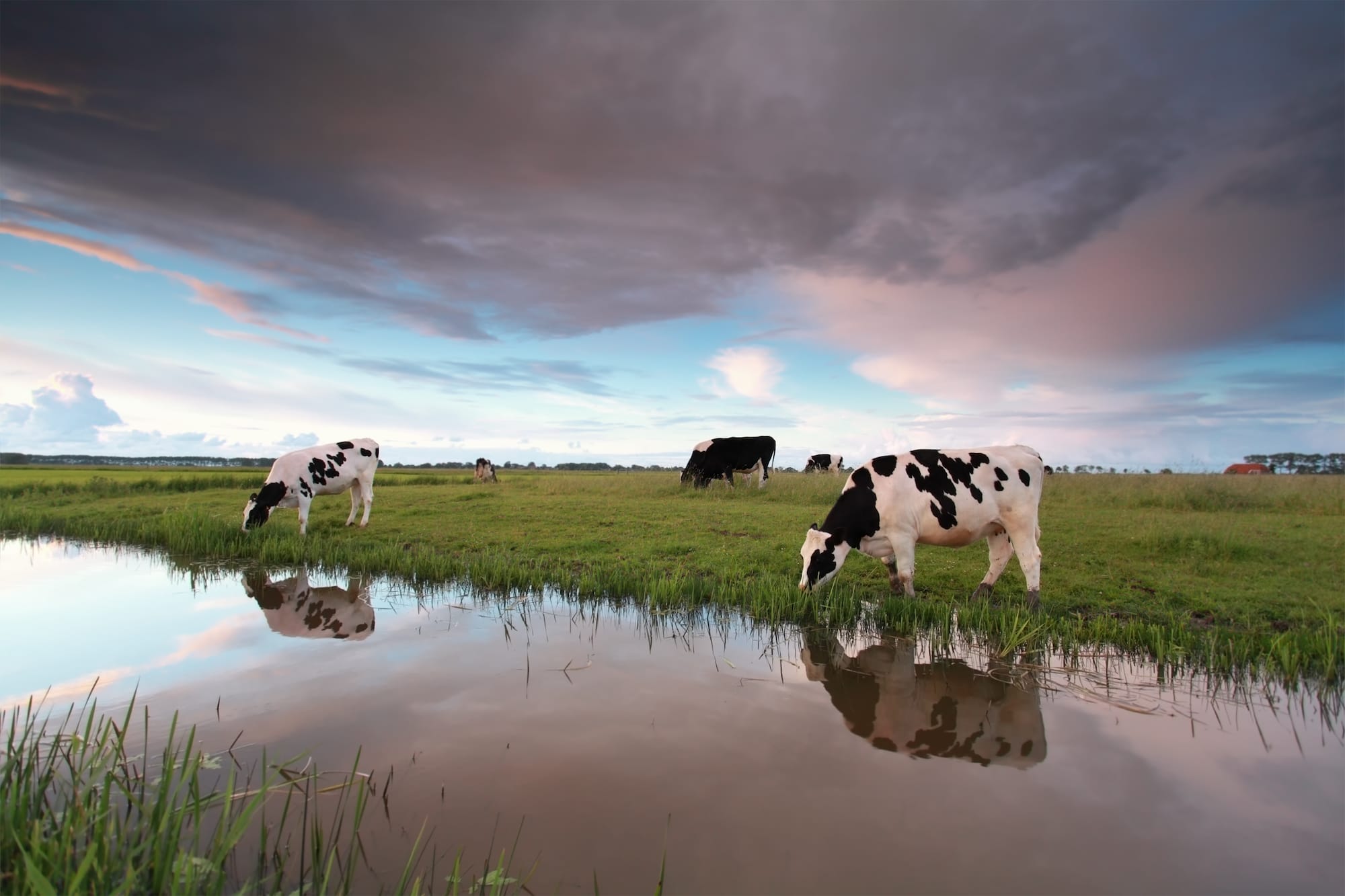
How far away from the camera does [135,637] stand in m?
6.18

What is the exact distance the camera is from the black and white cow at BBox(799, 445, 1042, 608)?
7.76 meters

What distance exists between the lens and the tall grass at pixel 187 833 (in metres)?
2.16

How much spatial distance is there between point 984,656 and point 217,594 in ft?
29.9

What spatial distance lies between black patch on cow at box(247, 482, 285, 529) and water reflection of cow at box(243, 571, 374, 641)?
11.9 ft

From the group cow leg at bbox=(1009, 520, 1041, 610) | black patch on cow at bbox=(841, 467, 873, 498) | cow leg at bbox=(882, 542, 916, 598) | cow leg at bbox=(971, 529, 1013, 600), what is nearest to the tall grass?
cow leg at bbox=(882, 542, 916, 598)

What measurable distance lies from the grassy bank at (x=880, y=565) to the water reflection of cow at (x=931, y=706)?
0.95 metres

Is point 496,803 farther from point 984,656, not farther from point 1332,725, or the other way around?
point 1332,725

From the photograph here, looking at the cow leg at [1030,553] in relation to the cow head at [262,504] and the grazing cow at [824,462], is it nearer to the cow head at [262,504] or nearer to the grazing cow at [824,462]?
the cow head at [262,504]

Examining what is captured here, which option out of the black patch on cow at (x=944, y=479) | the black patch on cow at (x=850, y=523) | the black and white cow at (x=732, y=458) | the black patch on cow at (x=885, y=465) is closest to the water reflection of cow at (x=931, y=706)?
the black patch on cow at (x=850, y=523)

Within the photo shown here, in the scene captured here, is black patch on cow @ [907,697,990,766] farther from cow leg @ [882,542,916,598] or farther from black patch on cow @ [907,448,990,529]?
black patch on cow @ [907,448,990,529]

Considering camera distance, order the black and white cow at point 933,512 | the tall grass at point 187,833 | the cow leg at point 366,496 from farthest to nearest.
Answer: the cow leg at point 366,496, the black and white cow at point 933,512, the tall grass at point 187,833

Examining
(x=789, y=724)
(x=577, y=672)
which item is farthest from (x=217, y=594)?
(x=789, y=724)

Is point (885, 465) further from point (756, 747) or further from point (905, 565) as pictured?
point (756, 747)

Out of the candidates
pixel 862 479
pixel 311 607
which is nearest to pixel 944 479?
pixel 862 479
